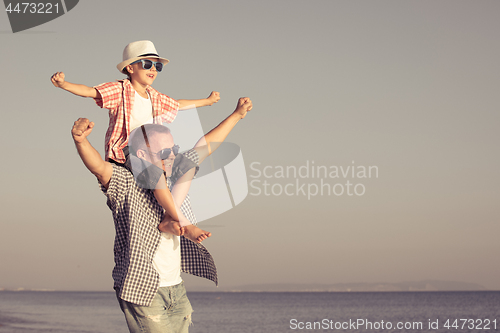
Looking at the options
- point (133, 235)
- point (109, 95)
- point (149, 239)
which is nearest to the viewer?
point (133, 235)

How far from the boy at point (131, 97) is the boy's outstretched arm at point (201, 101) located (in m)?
0.04

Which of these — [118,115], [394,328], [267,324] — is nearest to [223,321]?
[267,324]

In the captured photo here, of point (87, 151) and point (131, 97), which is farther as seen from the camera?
point (131, 97)

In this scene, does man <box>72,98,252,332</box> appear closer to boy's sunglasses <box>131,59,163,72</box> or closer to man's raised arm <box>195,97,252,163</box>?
man's raised arm <box>195,97,252,163</box>

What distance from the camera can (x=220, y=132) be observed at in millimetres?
3418

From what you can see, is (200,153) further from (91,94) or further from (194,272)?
(91,94)

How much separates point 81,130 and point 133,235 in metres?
0.71

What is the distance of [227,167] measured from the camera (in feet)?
11.7

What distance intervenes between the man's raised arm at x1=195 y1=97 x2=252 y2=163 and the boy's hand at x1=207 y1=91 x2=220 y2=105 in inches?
40.8

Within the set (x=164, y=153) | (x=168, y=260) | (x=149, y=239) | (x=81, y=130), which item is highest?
(x=81, y=130)

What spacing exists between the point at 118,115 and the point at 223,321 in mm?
68917

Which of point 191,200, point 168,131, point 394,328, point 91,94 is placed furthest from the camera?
point 394,328

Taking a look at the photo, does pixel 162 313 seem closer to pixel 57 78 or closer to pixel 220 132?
pixel 220 132

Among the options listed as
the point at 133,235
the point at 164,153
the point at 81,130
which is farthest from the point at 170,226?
the point at 81,130
